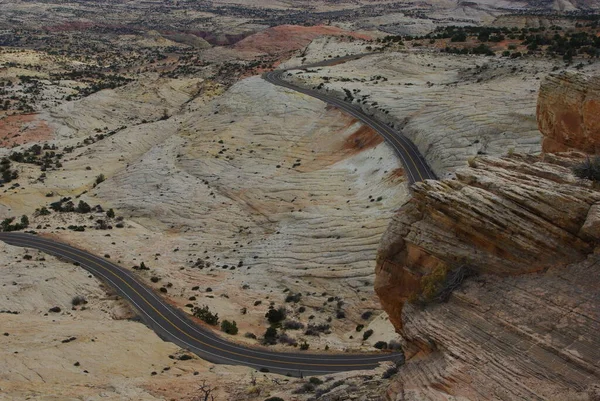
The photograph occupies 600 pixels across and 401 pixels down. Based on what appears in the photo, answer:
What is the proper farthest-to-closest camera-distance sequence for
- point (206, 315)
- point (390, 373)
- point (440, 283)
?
point (206, 315) → point (390, 373) → point (440, 283)

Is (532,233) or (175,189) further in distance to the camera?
(175,189)

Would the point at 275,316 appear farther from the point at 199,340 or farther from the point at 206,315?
the point at 199,340

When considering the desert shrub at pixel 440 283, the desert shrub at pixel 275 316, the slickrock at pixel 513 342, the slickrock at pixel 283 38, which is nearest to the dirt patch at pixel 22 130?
the desert shrub at pixel 275 316

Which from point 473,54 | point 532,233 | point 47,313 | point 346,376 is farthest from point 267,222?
point 473,54

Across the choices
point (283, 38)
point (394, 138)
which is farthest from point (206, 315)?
point (283, 38)

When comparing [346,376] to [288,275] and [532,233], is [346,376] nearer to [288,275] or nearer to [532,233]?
[532,233]

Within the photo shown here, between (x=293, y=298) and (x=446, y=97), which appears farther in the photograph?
(x=446, y=97)
